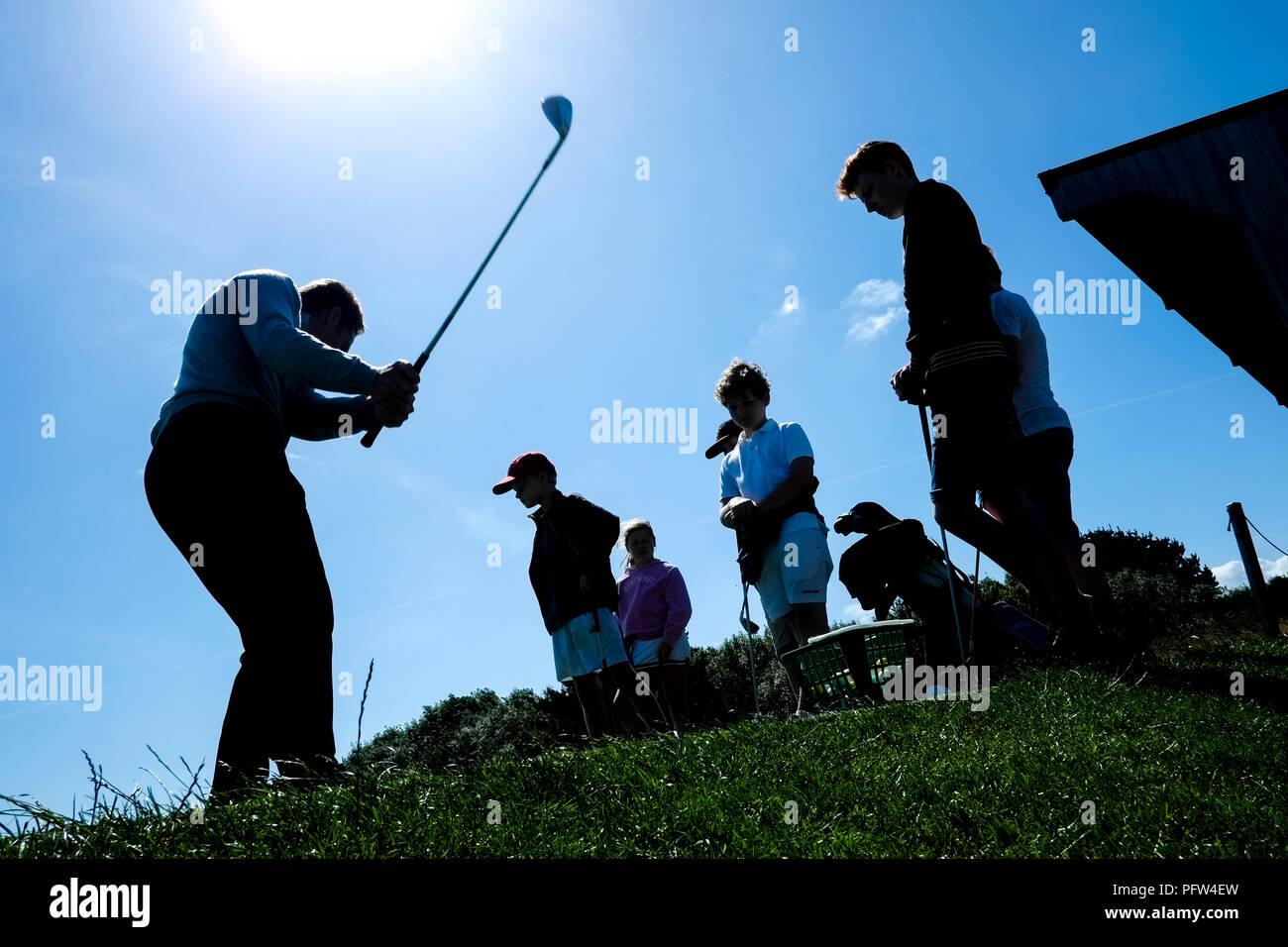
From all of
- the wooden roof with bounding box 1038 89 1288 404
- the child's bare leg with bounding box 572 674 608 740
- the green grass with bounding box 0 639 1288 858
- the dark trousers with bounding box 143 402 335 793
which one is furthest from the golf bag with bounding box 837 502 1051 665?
the wooden roof with bounding box 1038 89 1288 404

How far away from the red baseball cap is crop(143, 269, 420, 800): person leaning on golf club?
10.6ft

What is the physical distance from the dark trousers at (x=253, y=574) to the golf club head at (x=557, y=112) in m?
2.29

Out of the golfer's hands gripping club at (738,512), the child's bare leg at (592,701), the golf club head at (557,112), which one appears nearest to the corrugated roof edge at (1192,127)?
the golfer's hands gripping club at (738,512)

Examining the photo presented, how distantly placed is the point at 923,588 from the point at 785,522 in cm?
95

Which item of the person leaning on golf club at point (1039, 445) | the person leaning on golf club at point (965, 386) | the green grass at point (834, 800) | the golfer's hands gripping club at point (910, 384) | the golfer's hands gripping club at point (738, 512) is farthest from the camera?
the golfer's hands gripping club at point (738, 512)

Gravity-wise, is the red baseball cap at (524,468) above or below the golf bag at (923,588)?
above

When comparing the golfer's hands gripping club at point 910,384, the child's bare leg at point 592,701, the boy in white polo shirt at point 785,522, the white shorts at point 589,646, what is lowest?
the child's bare leg at point 592,701

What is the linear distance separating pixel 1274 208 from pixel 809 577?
6.41 meters

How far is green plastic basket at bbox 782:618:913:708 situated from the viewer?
195 inches

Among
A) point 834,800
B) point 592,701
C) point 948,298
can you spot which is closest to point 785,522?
point 948,298

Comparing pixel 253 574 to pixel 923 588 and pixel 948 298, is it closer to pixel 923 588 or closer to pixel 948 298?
pixel 948 298

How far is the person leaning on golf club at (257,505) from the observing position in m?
3.03

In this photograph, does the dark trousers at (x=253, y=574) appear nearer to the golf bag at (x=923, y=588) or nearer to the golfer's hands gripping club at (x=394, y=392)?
the golfer's hands gripping club at (x=394, y=392)
